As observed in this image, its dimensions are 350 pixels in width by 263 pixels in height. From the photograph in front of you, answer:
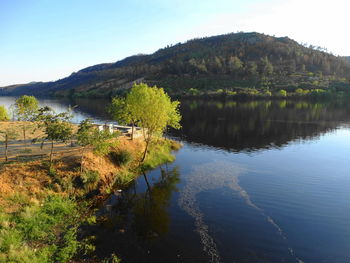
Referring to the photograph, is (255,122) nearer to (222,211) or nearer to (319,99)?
(222,211)

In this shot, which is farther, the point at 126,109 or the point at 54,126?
the point at 126,109

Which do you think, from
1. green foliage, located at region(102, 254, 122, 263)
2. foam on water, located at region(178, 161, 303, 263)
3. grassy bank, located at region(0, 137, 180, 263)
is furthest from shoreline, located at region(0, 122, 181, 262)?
foam on water, located at region(178, 161, 303, 263)

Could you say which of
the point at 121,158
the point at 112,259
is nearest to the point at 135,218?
the point at 112,259

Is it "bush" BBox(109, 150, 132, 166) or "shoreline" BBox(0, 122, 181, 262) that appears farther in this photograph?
"bush" BBox(109, 150, 132, 166)

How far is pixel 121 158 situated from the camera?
152 ft

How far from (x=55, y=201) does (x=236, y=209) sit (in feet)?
78.7

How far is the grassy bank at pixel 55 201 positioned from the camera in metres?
23.5

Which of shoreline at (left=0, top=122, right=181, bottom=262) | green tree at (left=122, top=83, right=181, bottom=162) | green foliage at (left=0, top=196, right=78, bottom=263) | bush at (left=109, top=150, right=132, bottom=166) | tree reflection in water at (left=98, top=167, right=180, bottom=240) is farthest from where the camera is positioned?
green tree at (left=122, top=83, right=181, bottom=162)

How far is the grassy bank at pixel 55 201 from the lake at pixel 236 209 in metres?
2.27

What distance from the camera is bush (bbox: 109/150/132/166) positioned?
46.2m

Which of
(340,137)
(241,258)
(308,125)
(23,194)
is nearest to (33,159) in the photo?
(23,194)

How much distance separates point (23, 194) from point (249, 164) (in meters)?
42.3

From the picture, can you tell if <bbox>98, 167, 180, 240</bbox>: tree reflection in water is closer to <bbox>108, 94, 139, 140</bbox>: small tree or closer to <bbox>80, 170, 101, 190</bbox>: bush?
<bbox>80, 170, 101, 190</bbox>: bush

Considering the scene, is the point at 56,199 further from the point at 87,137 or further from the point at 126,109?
the point at 126,109
